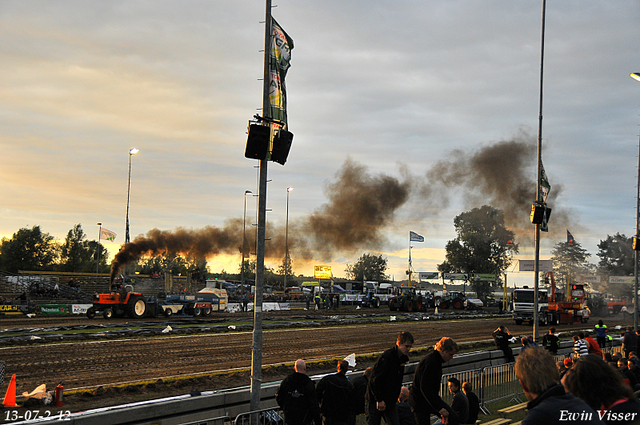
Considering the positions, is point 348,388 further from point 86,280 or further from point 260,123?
point 86,280

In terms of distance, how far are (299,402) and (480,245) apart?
104m

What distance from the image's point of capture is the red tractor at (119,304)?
31.0m

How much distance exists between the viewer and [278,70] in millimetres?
8898

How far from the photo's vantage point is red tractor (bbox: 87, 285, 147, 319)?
3095cm

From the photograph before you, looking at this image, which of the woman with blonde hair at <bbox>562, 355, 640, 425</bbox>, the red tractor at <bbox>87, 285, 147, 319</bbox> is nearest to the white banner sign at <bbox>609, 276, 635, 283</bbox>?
the red tractor at <bbox>87, 285, 147, 319</bbox>

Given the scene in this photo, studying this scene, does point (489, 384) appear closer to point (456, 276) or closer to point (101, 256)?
point (456, 276)

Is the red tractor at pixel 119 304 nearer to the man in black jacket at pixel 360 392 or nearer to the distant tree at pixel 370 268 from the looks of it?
the man in black jacket at pixel 360 392

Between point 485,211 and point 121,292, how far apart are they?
8881 cm

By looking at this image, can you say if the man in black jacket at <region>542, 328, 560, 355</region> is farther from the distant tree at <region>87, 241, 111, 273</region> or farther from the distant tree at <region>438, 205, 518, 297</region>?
the distant tree at <region>87, 241, 111, 273</region>

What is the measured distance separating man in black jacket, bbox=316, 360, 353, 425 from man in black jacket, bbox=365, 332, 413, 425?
1.99 feet

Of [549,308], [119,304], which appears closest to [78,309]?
[119,304]

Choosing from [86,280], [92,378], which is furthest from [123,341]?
[86,280]

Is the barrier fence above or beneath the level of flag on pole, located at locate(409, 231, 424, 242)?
beneath

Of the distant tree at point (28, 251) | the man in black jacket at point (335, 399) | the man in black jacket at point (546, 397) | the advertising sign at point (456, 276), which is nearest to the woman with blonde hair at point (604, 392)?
the man in black jacket at point (546, 397)
